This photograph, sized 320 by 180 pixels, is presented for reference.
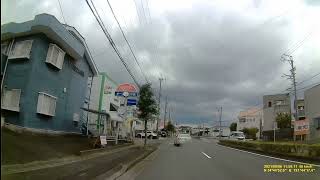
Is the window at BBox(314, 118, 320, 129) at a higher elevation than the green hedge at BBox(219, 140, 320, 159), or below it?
higher

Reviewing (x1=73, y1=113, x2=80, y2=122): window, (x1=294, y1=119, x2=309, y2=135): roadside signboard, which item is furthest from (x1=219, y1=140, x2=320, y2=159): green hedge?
(x1=73, y1=113, x2=80, y2=122): window

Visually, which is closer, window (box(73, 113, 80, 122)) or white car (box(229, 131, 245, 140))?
window (box(73, 113, 80, 122))

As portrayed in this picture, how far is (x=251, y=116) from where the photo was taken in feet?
466

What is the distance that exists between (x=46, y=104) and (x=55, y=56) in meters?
3.09

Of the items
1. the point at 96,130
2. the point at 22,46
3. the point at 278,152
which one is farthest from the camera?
the point at 96,130

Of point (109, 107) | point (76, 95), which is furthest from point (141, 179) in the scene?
point (109, 107)

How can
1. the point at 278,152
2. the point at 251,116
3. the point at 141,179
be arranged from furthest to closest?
the point at 251,116 → the point at 278,152 → the point at 141,179

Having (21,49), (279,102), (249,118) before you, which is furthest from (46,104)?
(249,118)

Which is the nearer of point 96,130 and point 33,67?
point 33,67

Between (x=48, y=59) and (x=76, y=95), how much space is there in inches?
402

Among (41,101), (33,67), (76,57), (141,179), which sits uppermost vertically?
(76,57)

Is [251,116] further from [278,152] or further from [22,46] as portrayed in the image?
[22,46]

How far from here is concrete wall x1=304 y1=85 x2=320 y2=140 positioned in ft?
186

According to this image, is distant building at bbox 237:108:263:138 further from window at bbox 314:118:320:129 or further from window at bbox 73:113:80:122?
Result: window at bbox 73:113:80:122
